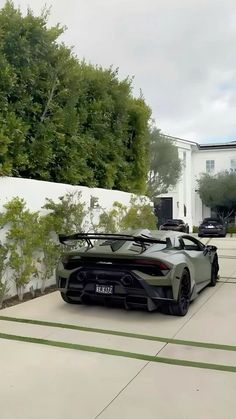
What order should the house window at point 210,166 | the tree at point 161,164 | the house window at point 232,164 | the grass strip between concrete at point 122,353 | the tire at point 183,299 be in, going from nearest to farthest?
1. the grass strip between concrete at point 122,353
2. the tire at point 183,299
3. the tree at point 161,164
4. the house window at point 232,164
5. the house window at point 210,166

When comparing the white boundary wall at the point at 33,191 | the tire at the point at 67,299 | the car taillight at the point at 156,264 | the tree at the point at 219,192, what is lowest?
the tire at the point at 67,299

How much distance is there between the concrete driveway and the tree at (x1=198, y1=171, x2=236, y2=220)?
2524 centimetres

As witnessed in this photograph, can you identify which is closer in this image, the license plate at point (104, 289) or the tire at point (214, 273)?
the license plate at point (104, 289)

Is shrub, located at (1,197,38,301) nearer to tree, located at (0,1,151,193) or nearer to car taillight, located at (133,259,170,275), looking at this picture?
tree, located at (0,1,151,193)

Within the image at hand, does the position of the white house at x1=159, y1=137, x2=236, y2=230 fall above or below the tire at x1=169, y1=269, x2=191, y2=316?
above

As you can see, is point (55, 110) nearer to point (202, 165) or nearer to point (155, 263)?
point (155, 263)

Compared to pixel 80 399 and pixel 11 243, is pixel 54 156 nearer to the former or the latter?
pixel 11 243

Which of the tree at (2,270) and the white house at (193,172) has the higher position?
the white house at (193,172)

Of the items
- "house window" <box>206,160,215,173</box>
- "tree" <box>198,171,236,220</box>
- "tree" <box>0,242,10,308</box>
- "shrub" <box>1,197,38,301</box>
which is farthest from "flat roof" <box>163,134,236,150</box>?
"tree" <box>0,242,10,308</box>

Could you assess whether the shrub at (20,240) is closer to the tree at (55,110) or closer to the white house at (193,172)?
the tree at (55,110)

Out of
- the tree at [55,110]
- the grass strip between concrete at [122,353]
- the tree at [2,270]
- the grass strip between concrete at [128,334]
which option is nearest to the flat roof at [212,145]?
the tree at [55,110]

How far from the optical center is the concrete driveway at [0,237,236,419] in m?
3.01

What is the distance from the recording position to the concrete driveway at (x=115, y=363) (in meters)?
3.01

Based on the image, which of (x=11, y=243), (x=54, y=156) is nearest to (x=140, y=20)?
(x=54, y=156)
